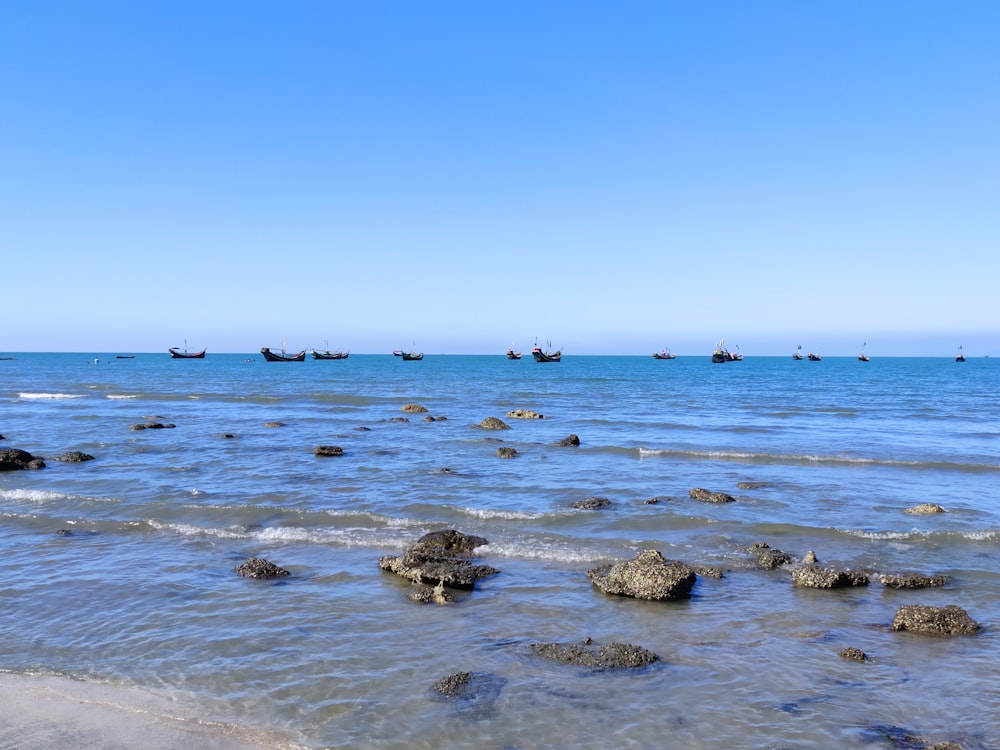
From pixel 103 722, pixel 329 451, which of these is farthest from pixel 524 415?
pixel 103 722

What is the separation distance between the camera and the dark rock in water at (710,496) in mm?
17172

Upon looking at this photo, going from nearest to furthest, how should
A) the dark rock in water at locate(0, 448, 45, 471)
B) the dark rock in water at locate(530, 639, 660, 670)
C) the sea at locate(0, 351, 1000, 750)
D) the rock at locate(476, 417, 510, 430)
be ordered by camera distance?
1. the sea at locate(0, 351, 1000, 750)
2. the dark rock in water at locate(530, 639, 660, 670)
3. the dark rock in water at locate(0, 448, 45, 471)
4. the rock at locate(476, 417, 510, 430)

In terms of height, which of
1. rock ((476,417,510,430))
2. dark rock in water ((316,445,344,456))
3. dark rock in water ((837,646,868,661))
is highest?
rock ((476,417,510,430))

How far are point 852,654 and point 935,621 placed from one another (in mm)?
1731

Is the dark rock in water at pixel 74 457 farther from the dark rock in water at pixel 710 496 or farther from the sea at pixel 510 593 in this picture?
the dark rock in water at pixel 710 496

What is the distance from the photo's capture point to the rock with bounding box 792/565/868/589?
10.9m

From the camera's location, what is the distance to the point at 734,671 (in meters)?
7.83

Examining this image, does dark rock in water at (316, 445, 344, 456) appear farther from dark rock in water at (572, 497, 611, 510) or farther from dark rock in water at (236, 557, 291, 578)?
dark rock in water at (236, 557, 291, 578)

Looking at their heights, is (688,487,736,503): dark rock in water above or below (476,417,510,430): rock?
below

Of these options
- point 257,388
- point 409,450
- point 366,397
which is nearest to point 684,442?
point 409,450

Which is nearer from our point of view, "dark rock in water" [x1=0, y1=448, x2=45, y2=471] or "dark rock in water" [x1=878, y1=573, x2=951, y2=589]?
"dark rock in water" [x1=878, y1=573, x2=951, y2=589]

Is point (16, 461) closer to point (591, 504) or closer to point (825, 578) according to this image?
point (591, 504)

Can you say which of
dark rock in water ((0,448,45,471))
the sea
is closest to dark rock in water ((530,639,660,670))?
the sea

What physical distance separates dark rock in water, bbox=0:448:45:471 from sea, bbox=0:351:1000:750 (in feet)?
3.69
